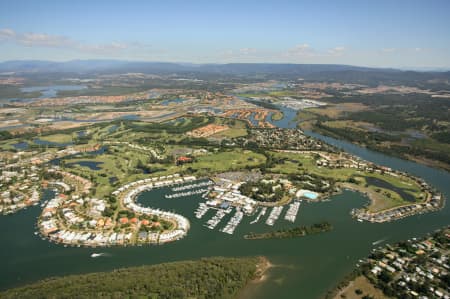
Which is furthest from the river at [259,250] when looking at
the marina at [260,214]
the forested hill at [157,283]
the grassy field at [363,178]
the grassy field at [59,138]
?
the grassy field at [59,138]

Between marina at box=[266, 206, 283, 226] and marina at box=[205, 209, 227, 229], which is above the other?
marina at box=[266, 206, 283, 226]

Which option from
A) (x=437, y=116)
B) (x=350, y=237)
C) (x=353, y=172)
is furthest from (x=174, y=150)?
(x=437, y=116)

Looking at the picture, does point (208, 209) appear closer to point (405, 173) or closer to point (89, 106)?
point (405, 173)

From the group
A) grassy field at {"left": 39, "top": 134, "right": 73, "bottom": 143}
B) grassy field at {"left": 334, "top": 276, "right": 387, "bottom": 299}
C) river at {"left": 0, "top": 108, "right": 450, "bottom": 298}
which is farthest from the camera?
grassy field at {"left": 39, "top": 134, "right": 73, "bottom": 143}

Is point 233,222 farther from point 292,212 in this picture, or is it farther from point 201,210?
point 292,212

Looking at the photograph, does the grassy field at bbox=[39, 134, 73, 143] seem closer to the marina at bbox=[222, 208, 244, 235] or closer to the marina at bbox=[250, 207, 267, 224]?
the marina at bbox=[222, 208, 244, 235]

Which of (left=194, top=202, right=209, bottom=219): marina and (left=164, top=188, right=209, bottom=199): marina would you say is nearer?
(left=194, top=202, right=209, bottom=219): marina

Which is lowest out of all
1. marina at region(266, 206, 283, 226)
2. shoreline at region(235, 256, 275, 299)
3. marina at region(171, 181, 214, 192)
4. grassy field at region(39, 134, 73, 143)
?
shoreline at region(235, 256, 275, 299)

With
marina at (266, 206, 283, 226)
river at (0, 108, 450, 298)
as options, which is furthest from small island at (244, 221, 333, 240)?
marina at (266, 206, 283, 226)
